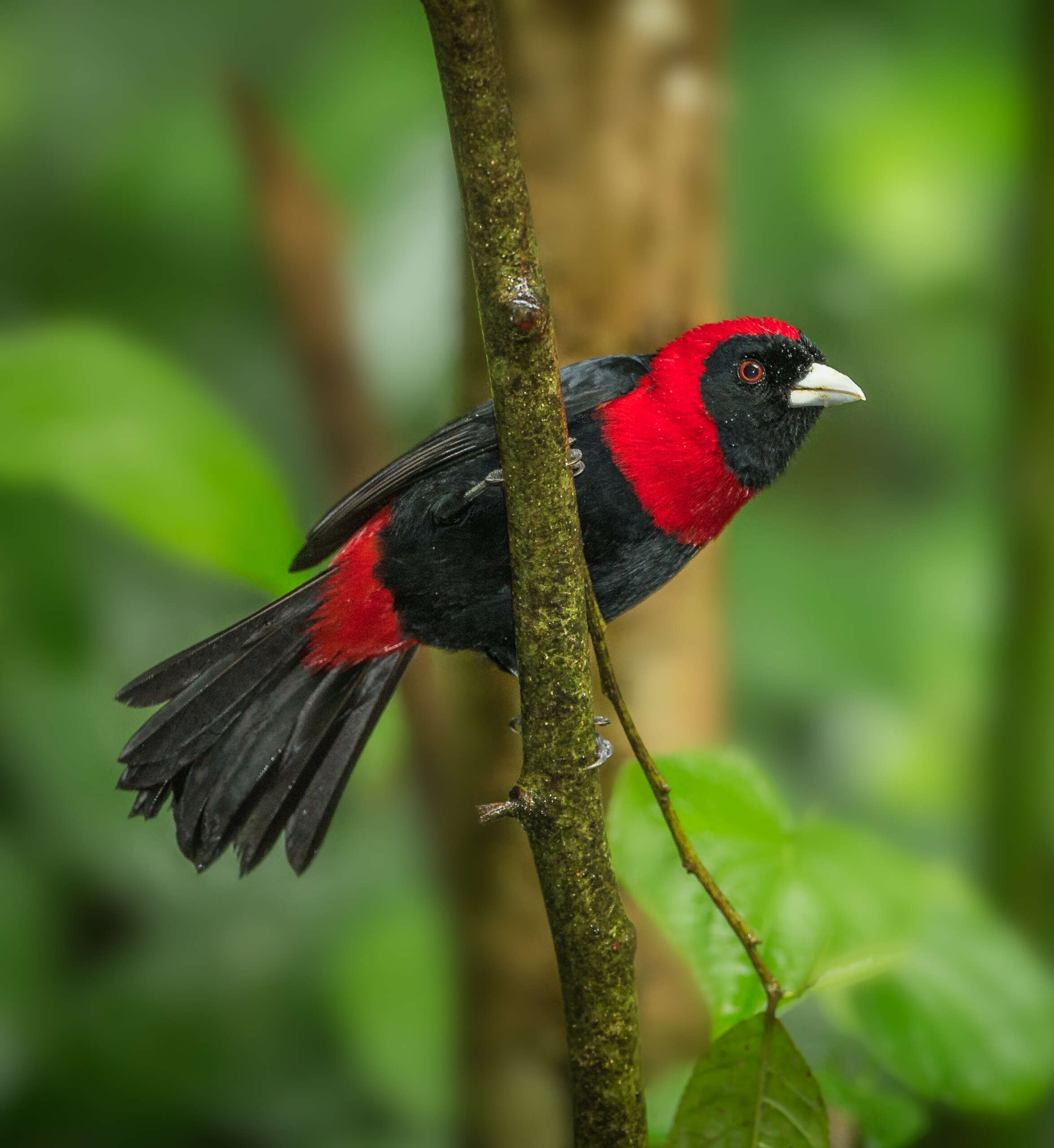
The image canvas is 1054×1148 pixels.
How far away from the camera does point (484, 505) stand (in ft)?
4.73

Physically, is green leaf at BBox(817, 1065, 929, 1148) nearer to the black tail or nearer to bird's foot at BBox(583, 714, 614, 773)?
bird's foot at BBox(583, 714, 614, 773)

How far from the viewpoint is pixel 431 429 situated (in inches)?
83.8

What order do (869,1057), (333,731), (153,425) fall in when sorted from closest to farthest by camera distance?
(153,425) < (333,731) < (869,1057)

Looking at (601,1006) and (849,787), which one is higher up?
(601,1006)

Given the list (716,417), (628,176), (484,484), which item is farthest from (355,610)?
(628,176)

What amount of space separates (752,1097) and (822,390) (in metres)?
0.82

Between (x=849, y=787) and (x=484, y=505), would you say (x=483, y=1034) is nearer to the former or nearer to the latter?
(x=484, y=505)

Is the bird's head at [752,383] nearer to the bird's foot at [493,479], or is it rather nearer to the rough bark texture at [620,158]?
the bird's foot at [493,479]

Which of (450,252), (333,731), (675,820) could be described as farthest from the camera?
(450,252)

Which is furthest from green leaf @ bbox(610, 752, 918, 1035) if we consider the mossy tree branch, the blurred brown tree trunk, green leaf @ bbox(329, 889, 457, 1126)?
green leaf @ bbox(329, 889, 457, 1126)

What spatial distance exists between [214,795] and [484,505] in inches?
17.5

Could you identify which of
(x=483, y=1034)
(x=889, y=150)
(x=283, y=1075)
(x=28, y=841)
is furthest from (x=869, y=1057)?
(x=889, y=150)

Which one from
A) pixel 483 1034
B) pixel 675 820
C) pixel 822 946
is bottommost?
pixel 483 1034

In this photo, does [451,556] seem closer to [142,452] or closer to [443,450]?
[443,450]
